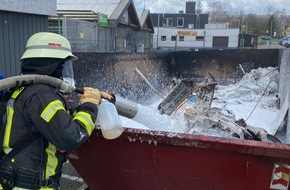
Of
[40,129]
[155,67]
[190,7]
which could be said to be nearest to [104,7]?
[155,67]

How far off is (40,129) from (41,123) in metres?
0.04

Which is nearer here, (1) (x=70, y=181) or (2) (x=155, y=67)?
(1) (x=70, y=181)

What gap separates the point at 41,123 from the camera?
6.08 feet

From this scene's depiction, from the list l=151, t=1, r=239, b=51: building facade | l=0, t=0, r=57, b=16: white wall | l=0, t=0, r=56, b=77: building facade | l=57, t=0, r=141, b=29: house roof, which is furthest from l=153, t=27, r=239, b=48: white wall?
l=0, t=0, r=56, b=77: building facade

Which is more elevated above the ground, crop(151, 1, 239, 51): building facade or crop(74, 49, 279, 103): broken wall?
crop(151, 1, 239, 51): building facade

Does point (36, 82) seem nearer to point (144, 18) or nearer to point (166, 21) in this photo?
point (144, 18)

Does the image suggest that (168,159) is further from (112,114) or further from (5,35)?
(5,35)

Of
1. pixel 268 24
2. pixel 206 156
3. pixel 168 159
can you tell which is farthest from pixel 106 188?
pixel 268 24

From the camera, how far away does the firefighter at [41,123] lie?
1860 millimetres

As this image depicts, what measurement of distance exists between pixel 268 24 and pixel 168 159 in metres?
66.3

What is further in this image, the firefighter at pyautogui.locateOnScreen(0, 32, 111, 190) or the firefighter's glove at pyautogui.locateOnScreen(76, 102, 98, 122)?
the firefighter's glove at pyautogui.locateOnScreen(76, 102, 98, 122)

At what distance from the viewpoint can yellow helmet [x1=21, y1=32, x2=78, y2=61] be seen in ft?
6.44

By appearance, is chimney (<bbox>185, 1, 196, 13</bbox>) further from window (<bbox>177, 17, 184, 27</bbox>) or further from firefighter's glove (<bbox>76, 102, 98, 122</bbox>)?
firefighter's glove (<bbox>76, 102, 98, 122</bbox>)

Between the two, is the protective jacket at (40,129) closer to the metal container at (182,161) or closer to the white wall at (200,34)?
the metal container at (182,161)
